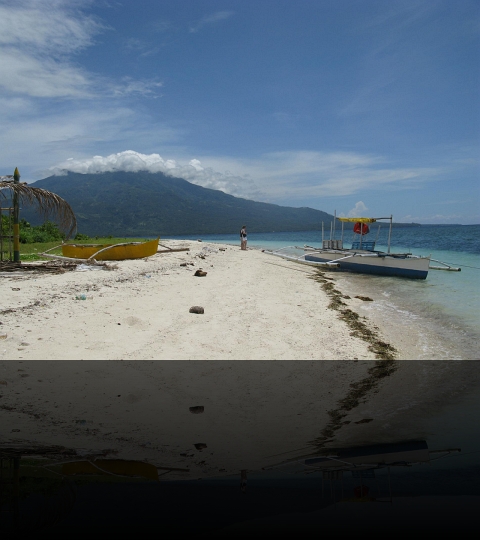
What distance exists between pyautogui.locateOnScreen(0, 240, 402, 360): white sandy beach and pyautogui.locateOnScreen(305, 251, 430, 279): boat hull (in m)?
8.63

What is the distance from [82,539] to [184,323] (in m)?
5.52

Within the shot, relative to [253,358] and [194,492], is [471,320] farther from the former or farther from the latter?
[194,492]

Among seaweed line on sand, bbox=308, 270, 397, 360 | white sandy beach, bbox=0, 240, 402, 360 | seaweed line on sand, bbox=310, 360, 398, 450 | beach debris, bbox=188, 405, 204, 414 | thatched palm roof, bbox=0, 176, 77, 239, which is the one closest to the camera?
seaweed line on sand, bbox=310, 360, 398, 450

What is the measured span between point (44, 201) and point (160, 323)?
29.1ft

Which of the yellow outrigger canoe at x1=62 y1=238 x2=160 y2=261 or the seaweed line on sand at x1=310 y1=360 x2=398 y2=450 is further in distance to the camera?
the yellow outrigger canoe at x1=62 y1=238 x2=160 y2=261

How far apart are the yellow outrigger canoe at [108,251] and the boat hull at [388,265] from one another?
→ 35.2 feet

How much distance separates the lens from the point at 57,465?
324 cm

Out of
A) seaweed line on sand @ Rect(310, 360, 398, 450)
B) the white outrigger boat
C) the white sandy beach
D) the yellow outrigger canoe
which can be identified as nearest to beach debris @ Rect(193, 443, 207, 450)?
seaweed line on sand @ Rect(310, 360, 398, 450)

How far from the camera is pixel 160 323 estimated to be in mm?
7770

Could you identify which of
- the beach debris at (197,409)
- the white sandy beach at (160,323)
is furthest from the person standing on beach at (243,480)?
the white sandy beach at (160,323)

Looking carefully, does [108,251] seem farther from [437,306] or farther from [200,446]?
[200,446]

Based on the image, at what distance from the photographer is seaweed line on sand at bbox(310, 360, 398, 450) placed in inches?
157

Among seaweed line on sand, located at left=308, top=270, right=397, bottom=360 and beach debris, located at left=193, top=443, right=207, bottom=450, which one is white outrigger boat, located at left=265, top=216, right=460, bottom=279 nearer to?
seaweed line on sand, located at left=308, top=270, right=397, bottom=360

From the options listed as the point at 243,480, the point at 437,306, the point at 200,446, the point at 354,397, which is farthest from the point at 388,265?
the point at 243,480
